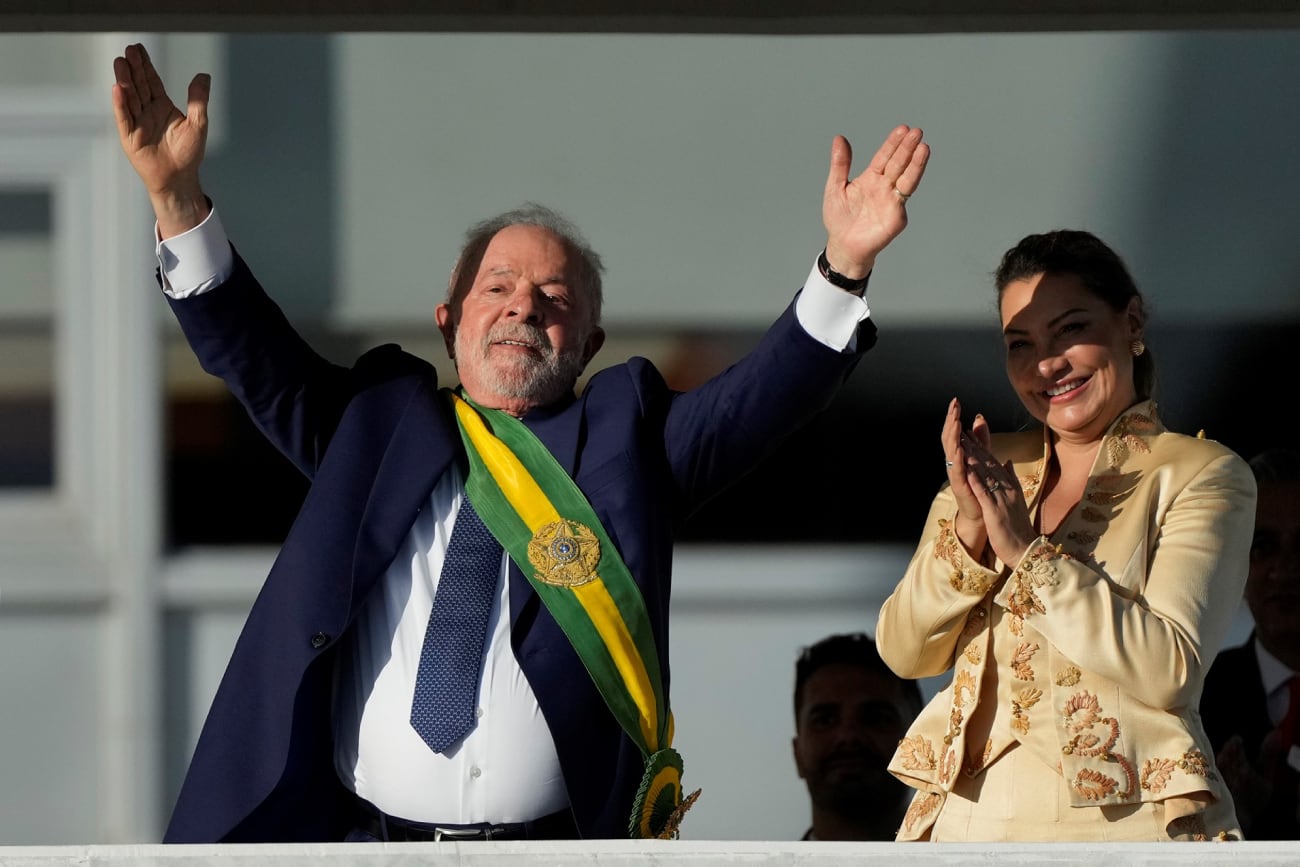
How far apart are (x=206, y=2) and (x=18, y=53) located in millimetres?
1852

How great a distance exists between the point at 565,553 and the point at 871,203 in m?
0.74

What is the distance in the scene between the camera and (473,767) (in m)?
3.27

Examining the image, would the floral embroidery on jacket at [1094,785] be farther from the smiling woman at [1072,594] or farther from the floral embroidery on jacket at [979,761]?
the floral embroidery on jacket at [979,761]

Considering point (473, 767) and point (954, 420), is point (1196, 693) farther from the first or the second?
point (473, 767)

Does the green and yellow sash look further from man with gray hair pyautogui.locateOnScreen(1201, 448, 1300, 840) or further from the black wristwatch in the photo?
man with gray hair pyautogui.locateOnScreen(1201, 448, 1300, 840)

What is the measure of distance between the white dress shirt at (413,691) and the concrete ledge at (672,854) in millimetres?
353

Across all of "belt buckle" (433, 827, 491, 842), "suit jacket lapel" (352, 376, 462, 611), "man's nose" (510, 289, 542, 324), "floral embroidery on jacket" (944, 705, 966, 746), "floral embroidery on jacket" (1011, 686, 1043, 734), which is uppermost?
"man's nose" (510, 289, 542, 324)

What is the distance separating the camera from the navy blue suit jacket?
128 inches

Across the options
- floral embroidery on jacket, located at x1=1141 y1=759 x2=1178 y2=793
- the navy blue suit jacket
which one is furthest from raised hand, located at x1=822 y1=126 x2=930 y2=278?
floral embroidery on jacket, located at x1=1141 y1=759 x2=1178 y2=793

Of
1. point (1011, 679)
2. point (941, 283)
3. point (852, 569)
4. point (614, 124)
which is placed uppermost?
point (614, 124)

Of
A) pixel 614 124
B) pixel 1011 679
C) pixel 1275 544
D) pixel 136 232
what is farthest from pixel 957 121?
pixel 1011 679

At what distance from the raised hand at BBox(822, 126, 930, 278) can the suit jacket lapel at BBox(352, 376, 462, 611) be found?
703 mm

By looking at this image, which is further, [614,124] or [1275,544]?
[614,124]

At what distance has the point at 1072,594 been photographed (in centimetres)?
308
